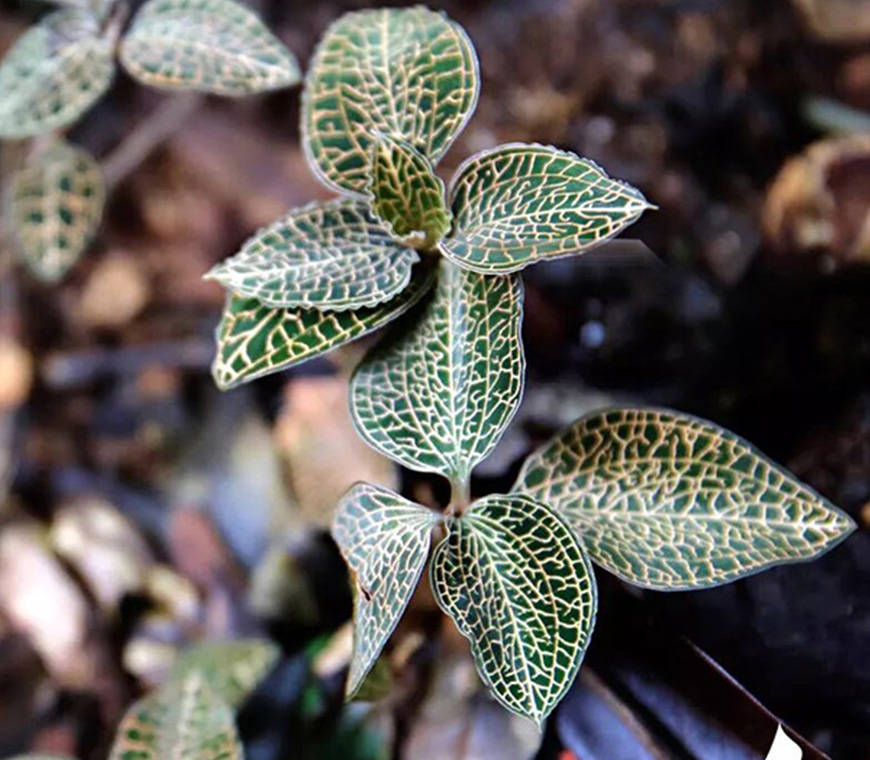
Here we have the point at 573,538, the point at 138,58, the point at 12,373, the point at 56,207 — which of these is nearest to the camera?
the point at 573,538

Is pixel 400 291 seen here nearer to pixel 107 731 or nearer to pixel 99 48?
pixel 99 48

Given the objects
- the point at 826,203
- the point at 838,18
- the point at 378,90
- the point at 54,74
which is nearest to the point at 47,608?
the point at 54,74

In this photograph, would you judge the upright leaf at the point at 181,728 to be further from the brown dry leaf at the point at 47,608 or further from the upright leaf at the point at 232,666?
the brown dry leaf at the point at 47,608

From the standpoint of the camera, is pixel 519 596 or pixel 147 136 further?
pixel 147 136

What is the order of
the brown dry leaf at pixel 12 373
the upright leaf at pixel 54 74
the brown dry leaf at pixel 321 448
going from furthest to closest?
the brown dry leaf at pixel 12 373
the brown dry leaf at pixel 321 448
the upright leaf at pixel 54 74

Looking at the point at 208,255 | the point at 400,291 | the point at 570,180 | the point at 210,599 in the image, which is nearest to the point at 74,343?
the point at 208,255

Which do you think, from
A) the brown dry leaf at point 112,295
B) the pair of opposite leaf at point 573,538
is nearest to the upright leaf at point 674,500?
the pair of opposite leaf at point 573,538

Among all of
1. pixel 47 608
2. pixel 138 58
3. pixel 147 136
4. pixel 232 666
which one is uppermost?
pixel 138 58

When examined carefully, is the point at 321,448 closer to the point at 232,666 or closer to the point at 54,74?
the point at 232,666
